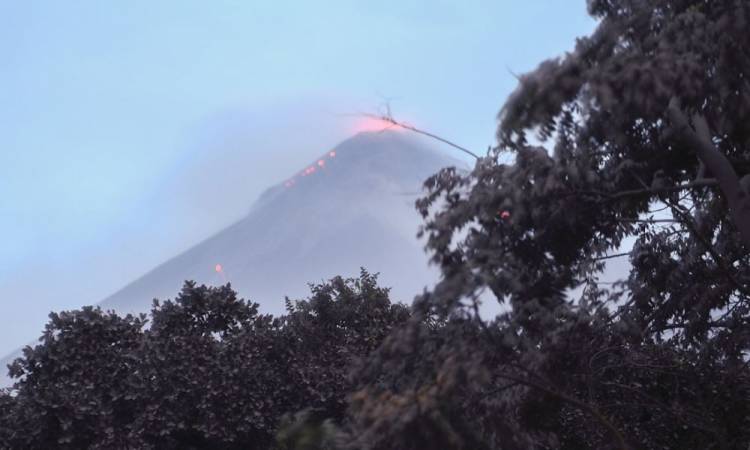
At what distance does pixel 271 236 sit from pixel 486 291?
274 ft

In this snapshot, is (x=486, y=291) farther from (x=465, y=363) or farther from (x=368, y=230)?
(x=368, y=230)

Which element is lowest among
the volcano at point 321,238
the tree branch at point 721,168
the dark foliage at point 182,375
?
the tree branch at point 721,168

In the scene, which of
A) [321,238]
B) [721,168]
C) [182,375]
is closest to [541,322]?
[721,168]

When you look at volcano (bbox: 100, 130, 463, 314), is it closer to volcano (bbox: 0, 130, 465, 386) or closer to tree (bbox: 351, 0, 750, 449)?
volcano (bbox: 0, 130, 465, 386)

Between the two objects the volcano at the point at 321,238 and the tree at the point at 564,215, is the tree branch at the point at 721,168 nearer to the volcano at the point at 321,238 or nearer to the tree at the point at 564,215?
the tree at the point at 564,215

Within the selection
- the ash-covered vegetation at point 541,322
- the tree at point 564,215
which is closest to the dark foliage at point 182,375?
the ash-covered vegetation at point 541,322

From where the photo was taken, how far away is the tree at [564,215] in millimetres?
5871

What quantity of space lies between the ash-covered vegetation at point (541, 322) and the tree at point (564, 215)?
2 centimetres

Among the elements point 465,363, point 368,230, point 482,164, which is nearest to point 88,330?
point 482,164

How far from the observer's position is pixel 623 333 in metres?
9.33

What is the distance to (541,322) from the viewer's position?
6.74 metres

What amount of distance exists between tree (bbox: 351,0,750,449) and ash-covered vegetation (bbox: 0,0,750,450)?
0.02m

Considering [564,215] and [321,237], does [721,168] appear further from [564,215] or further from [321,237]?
[321,237]

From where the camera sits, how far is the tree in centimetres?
587
